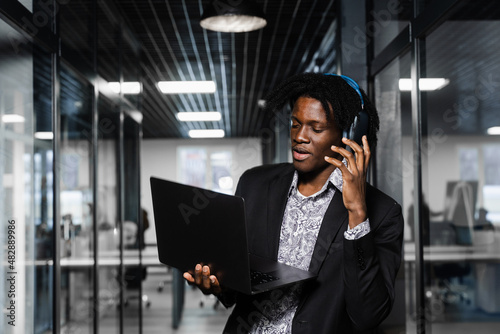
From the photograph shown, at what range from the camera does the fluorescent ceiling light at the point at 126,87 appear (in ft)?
13.3

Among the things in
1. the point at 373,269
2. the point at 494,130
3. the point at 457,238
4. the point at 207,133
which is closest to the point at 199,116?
the point at 207,133

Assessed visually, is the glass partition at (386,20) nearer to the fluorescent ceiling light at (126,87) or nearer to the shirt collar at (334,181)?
the shirt collar at (334,181)

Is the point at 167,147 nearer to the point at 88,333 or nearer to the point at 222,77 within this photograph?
the point at 222,77

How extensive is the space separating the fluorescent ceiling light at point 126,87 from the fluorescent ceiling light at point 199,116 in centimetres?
440

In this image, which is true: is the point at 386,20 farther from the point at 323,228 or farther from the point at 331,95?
the point at 323,228

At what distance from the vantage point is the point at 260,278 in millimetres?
1299

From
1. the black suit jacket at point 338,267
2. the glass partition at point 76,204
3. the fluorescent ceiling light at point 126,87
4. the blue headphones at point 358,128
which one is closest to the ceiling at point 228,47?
the fluorescent ceiling light at point 126,87

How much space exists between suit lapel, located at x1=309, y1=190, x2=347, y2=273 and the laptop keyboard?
0.15 metres

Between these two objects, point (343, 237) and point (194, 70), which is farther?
point (194, 70)

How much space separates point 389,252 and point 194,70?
5115 mm

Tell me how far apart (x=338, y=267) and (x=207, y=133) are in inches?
453

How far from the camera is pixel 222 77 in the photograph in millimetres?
6730

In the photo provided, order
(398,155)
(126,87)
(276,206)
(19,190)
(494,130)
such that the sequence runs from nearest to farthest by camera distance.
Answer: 1. (276,206)
2. (494,130)
3. (19,190)
4. (398,155)
5. (126,87)

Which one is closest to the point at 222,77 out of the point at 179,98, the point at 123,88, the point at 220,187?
the point at 179,98
